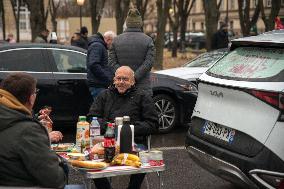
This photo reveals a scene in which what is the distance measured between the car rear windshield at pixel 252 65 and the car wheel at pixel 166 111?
364cm

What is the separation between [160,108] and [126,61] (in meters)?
2.21

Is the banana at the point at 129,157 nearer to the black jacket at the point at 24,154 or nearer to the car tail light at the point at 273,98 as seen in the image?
the black jacket at the point at 24,154

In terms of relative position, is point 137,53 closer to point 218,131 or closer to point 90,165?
point 218,131

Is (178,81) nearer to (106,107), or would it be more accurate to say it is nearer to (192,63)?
(192,63)

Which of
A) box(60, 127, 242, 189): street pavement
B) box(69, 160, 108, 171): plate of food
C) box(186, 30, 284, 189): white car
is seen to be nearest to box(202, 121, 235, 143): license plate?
box(186, 30, 284, 189): white car

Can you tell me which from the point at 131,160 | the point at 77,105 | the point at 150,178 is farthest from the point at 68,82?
the point at 131,160

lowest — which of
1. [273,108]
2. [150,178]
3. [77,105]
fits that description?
[150,178]

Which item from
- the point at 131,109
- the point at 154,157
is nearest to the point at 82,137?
the point at 154,157

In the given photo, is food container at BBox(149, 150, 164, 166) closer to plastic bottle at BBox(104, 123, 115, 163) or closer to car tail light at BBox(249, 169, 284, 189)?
plastic bottle at BBox(104, 123, 115, 163)

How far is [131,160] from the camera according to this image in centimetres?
410

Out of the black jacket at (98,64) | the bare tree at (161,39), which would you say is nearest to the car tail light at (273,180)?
the black jacket at (98,64)

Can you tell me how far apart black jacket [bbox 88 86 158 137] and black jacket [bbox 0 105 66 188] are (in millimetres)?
1696

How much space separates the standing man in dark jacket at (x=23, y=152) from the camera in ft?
10.9

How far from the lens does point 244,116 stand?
15.0ft
